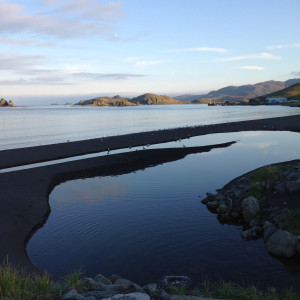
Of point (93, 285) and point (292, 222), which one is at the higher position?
point (93, 285)

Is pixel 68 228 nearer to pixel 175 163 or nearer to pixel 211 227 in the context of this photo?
pixel 211 227

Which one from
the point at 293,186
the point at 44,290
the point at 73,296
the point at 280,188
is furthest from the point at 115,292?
the point at 293,186

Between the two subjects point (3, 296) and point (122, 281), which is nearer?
point (3, 296)

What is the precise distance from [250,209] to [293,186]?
349 cm

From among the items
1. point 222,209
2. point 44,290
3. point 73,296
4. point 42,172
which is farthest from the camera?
point 42,172

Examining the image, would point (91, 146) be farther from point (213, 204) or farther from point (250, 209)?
point (250, 209)

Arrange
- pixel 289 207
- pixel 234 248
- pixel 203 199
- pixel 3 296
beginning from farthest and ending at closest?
pixel 203 199 < pixel 289 207 < pixel 234 248 < pixel 3 296

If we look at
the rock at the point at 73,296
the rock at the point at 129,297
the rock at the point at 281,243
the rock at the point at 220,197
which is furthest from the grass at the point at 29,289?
the rock at the point at 220,197

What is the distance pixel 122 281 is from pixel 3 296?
3.78 meters

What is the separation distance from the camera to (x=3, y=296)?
7.46m

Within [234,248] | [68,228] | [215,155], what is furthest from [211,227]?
[215,155]

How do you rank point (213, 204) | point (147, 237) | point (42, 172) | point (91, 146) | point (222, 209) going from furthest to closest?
point (91, 146)
point (42, 172)
point (213, 204)
point (222, 209)
point (147, 237)

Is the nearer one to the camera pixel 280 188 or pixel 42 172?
pixel 280 188

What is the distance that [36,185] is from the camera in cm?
2588
